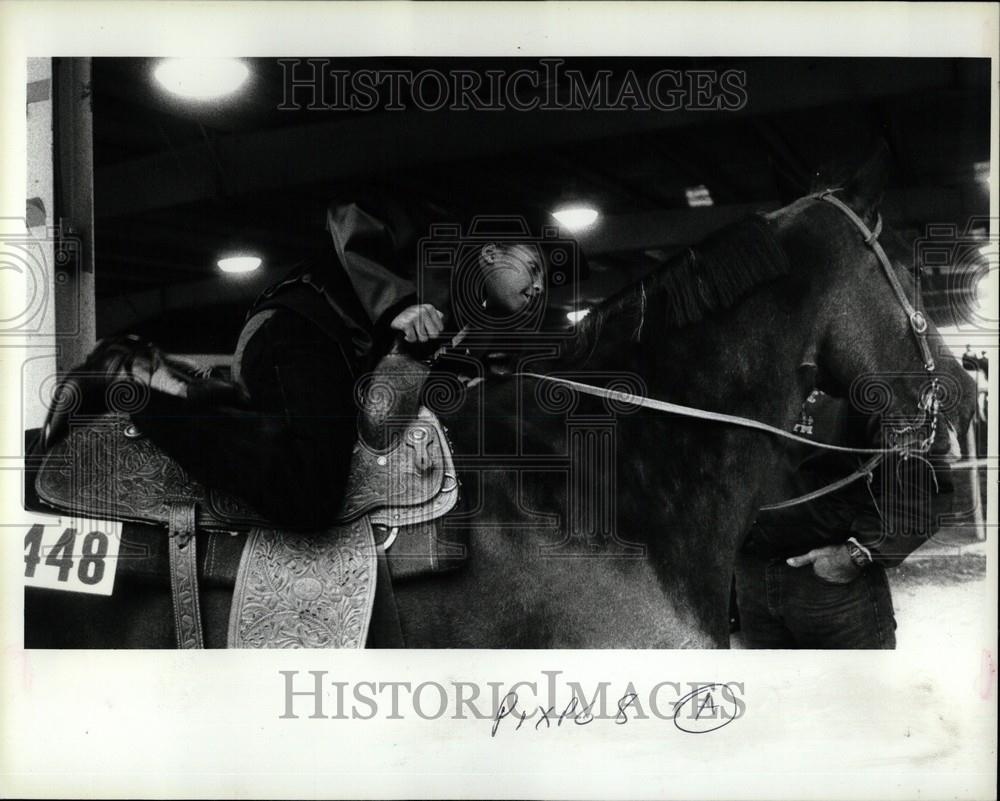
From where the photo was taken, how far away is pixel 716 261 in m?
2.79

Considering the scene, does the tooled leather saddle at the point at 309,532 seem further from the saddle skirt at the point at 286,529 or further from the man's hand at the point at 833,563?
the man's hand at the point at 833,563

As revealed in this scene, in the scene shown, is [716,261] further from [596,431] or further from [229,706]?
[229,706]

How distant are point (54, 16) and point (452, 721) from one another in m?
2.53

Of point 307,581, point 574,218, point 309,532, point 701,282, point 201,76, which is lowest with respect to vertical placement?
point 307,581

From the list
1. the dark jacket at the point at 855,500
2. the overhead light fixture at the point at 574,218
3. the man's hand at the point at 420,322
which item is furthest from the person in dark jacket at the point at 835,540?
the man's hand at the point at 420,322

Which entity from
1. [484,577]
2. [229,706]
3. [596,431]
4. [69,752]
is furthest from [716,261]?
[69,752]

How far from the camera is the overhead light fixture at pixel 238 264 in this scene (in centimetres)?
281

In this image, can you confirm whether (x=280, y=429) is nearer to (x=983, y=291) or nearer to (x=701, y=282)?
(x=701, y=282)

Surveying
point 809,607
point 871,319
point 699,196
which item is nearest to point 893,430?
point 871,319

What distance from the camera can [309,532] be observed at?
9.02 feet

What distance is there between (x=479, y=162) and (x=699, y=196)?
0.68 metres

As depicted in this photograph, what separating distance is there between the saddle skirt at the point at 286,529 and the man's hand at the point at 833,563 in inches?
45.2
